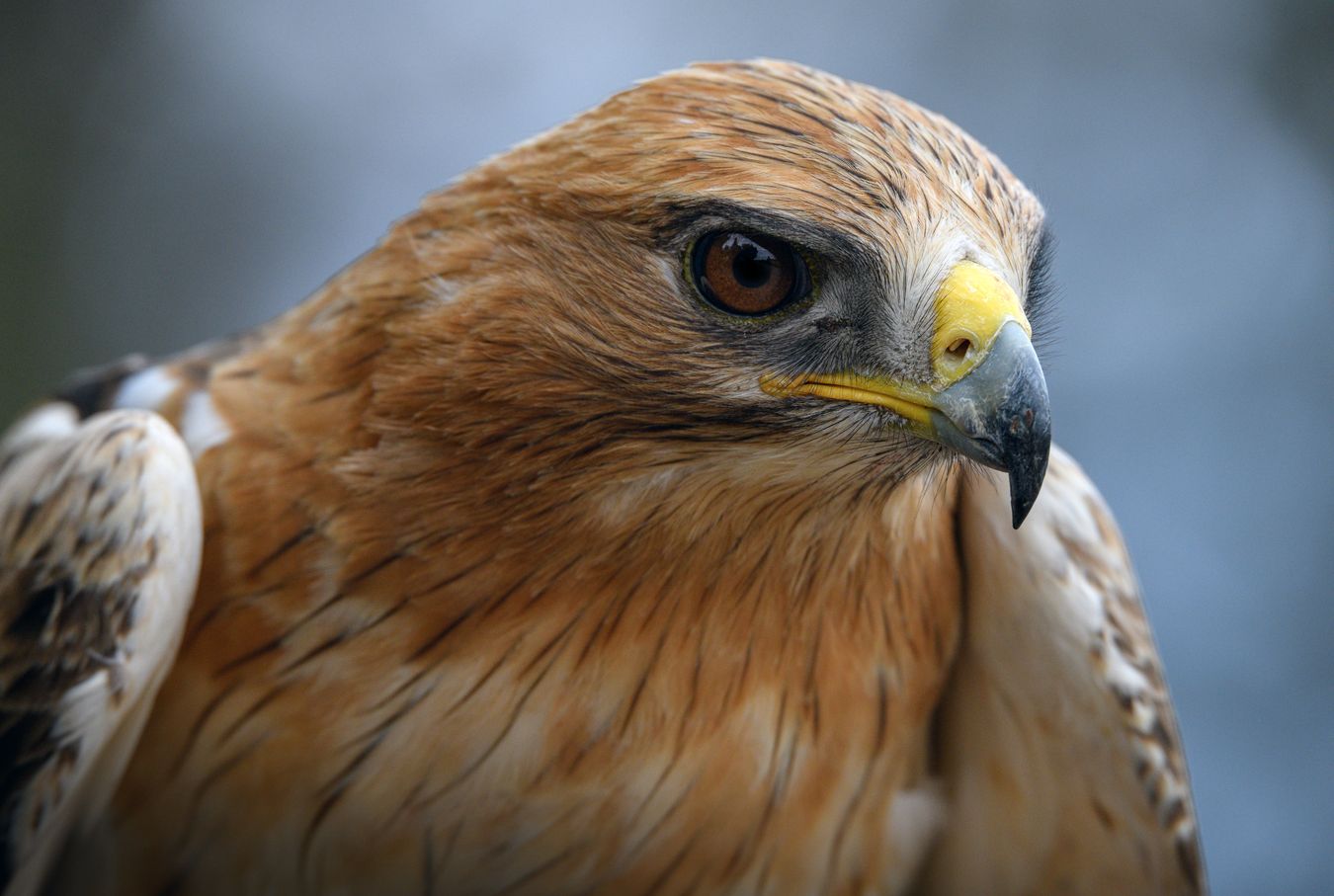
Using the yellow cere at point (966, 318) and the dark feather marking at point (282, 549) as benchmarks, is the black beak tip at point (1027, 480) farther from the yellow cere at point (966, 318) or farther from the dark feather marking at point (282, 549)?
the dark feather marking at point (282, 549)

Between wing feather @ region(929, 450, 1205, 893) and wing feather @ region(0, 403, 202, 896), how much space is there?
1.42m

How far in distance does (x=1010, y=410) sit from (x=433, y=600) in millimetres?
941

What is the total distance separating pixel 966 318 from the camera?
1637mm

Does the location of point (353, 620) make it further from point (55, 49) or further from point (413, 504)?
point (55, 49)

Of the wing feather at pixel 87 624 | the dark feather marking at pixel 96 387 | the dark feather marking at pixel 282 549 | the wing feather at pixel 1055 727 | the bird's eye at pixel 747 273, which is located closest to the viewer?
the bird's eye at pixel 747 273

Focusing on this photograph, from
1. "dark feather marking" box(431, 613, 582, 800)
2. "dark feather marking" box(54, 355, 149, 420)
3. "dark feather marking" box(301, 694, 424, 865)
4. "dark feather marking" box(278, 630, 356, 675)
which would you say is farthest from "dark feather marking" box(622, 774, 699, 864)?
"dark feather marking" box(54, 355, 149, 420)

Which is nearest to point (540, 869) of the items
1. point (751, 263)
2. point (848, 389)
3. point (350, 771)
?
point (350, 771)

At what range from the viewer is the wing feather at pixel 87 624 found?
183cm

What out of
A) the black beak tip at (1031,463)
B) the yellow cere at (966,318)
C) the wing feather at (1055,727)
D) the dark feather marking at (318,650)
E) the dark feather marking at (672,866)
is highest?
the yellow cere at (966,318)

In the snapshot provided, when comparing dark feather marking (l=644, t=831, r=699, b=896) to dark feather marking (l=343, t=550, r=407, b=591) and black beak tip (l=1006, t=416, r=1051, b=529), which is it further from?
black beak tip (l=1006, t=416, r=1051, b=529)

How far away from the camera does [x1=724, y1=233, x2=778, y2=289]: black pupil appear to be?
1.69m

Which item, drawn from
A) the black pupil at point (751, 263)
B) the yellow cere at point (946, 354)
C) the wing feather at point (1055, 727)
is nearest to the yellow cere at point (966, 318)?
the yellow cere at point (946, 354)

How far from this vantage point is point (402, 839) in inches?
76.6

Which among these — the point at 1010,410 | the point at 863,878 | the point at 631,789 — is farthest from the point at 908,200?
the point at 863,878
